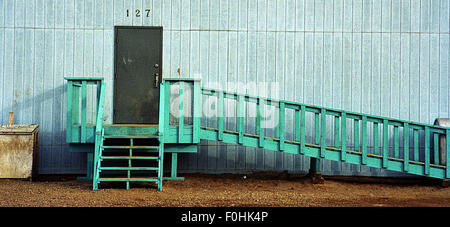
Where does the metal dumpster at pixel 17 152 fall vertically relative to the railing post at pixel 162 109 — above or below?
below

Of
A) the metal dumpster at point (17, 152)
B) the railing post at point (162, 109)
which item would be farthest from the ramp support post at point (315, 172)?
the metal dumpster at point (17, 152)

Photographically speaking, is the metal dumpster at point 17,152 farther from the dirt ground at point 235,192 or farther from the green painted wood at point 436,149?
the green painted wood at point 436,149

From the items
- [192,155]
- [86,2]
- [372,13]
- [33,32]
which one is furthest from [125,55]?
[372,13]

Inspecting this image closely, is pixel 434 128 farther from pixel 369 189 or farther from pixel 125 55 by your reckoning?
pixel 125 55

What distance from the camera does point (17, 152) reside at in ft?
24.9

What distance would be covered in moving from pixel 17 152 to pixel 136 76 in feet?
8.73

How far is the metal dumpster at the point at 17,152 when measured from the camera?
757cm

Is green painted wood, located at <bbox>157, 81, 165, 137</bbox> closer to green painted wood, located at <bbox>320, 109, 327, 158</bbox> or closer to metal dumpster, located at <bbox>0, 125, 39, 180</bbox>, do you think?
metal dumpster, located at <bbox>0, 125, 39, 180</bbox>

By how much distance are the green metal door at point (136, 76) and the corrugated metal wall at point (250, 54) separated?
17 cm

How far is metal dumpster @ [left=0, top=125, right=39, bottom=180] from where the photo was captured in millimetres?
7574

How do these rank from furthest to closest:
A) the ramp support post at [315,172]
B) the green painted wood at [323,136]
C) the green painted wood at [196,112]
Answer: the ramp support post at [315,172] → the green painted wood at [323,136] → the green painted wood at [196,112]

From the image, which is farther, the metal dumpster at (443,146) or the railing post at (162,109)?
the metal dumpster at (443,146)

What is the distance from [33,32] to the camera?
818cm

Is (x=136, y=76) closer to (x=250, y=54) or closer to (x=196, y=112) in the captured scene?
(x=196, y=112)
